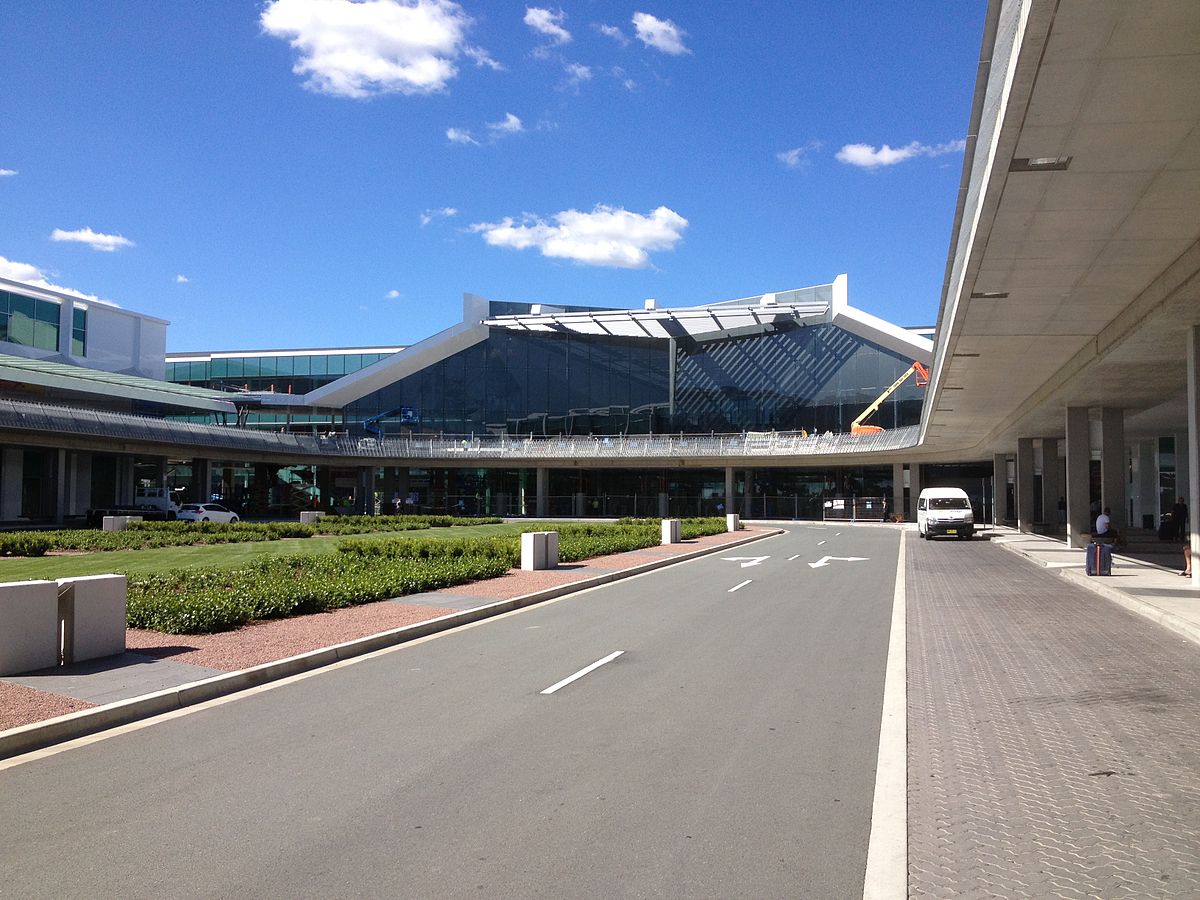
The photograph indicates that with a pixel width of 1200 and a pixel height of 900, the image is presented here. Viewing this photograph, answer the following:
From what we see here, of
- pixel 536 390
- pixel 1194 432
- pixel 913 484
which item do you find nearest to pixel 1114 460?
pixel 1194 432

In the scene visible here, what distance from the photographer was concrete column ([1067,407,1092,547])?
3070 cm

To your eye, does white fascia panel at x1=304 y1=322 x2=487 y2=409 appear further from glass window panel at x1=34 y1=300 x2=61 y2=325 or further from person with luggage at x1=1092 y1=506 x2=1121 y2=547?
person with luggage at x1=1092 y1=506 x2=1121 y2=547

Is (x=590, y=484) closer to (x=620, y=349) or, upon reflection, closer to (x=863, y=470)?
(x=620, y=349)

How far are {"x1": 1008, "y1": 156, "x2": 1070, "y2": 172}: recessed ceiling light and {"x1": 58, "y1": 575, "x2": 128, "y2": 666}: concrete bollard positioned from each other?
1124 cm

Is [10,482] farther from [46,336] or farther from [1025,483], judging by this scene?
[1025,483]

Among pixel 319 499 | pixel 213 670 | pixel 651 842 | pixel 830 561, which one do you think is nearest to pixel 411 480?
pixel 319 499

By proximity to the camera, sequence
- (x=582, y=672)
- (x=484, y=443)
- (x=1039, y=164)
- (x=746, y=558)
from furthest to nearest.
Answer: (x=484, y=443) → (x=746, y=558) → (x=1039, y=164) → (x=582, y=672)

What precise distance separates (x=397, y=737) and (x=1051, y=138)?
905 centimetres

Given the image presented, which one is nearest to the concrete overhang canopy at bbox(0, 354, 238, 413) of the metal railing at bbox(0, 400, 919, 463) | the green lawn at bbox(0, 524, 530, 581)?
the metal railing at bbox(0, 400, 919, 463)

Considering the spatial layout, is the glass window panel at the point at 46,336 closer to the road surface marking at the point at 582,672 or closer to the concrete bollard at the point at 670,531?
the concrete bollard at the point at 670,531

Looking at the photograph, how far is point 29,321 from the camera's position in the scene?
53.8 meters

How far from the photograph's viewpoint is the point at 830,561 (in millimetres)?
26594

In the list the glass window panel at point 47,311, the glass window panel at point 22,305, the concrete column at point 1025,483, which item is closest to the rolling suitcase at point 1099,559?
the concrete column at point 1025,483

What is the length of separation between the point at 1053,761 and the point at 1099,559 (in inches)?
625
